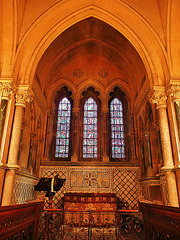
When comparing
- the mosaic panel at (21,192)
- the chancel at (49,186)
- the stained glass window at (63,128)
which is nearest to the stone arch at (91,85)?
the stained glass window at (63,128)

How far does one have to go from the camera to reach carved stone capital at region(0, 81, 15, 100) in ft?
23.4

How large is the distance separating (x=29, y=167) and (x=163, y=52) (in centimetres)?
760

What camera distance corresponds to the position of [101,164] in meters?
10.8

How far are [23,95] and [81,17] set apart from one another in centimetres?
447

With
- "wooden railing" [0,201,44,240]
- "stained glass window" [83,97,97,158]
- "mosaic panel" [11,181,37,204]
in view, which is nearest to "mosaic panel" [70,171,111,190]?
"stained glass window" [83,97,97,158]

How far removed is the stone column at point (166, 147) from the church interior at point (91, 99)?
32 mm

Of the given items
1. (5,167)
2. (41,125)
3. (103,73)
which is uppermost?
(103,73)

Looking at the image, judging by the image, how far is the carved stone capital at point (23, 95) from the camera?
7.55 metres

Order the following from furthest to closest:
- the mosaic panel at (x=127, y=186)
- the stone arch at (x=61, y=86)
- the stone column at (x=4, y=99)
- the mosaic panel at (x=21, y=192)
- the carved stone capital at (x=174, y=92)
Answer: the stone arch at (x=61, y=86) → the mosaic panel at (x=127, y=186) → the mosaic panel at (x=21, y=192) → the carved stone capital at (x=174, y=92) → the stone column at (x=4, y=99)

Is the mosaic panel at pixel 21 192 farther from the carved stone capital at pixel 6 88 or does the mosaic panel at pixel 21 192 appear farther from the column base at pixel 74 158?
the carved stone capital at pixel 6 88

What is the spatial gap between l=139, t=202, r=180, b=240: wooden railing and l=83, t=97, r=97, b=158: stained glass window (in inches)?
283

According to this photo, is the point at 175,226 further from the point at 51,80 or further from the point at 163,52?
the point at 51,80

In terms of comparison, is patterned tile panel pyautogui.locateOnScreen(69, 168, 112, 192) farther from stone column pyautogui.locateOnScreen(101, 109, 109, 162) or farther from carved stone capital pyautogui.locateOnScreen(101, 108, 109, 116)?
carved stone capital pyautogui.locateOnScreen(101, 108, 109, 116)

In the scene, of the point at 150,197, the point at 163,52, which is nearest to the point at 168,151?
the point at 150,197
